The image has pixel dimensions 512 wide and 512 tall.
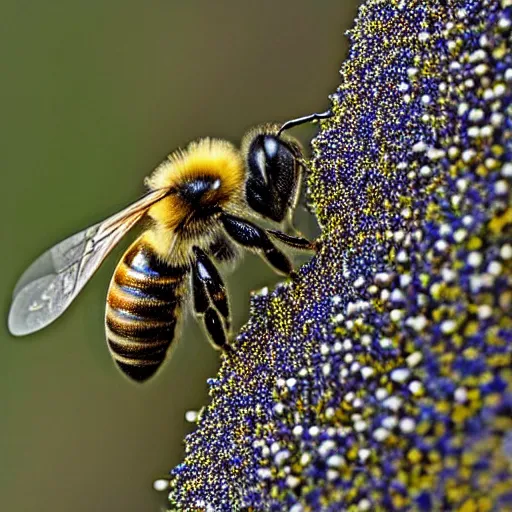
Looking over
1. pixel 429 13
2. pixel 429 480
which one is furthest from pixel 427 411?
pixel 429 13

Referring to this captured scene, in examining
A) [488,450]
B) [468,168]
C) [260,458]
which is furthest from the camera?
[260,458]

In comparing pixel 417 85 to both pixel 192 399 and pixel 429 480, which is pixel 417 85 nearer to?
pixel 429 480

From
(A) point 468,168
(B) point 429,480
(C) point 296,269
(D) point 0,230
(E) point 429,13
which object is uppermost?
(D) point 0,230

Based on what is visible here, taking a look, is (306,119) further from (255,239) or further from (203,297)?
(203,297)

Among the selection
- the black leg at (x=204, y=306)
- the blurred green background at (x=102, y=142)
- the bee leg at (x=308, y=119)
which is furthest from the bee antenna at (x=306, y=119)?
the blurred green background at (x=102, y=142)

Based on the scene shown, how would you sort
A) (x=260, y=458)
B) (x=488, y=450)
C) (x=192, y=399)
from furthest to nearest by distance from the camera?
1. (x=192, y=399)
2. (x=260, y=458)
3. (x=488, y=450)

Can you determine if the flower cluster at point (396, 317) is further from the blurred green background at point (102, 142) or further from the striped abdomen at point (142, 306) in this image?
the blurred green background at point (102, 142)
